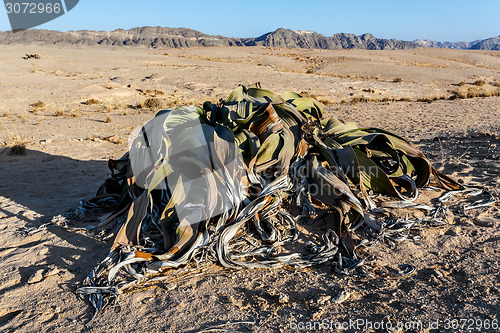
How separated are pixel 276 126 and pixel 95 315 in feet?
6.17

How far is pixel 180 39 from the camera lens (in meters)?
91.6

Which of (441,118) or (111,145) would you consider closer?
(111,145)

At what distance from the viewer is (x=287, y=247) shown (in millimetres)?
2732

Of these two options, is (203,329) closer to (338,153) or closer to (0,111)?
(338,153)

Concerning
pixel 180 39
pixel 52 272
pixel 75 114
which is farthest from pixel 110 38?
pixel 52 272

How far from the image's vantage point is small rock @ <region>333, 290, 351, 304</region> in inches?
83.4

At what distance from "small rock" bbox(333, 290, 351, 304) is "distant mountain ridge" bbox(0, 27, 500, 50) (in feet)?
251

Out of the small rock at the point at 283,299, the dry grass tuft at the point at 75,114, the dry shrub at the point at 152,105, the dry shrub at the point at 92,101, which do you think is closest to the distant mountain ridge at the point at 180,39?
the dry shrub at the point at 92,101

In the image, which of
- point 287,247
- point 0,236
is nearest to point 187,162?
point 287,247

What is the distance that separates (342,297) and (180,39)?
9660 centimetres

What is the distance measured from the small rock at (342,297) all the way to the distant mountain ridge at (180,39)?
76.5 m

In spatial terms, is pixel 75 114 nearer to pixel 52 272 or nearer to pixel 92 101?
pixel 92 101

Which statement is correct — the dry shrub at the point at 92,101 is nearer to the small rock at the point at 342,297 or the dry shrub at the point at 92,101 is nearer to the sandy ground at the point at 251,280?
the sandy ground at the point at 251,280

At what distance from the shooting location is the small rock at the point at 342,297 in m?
2.12
